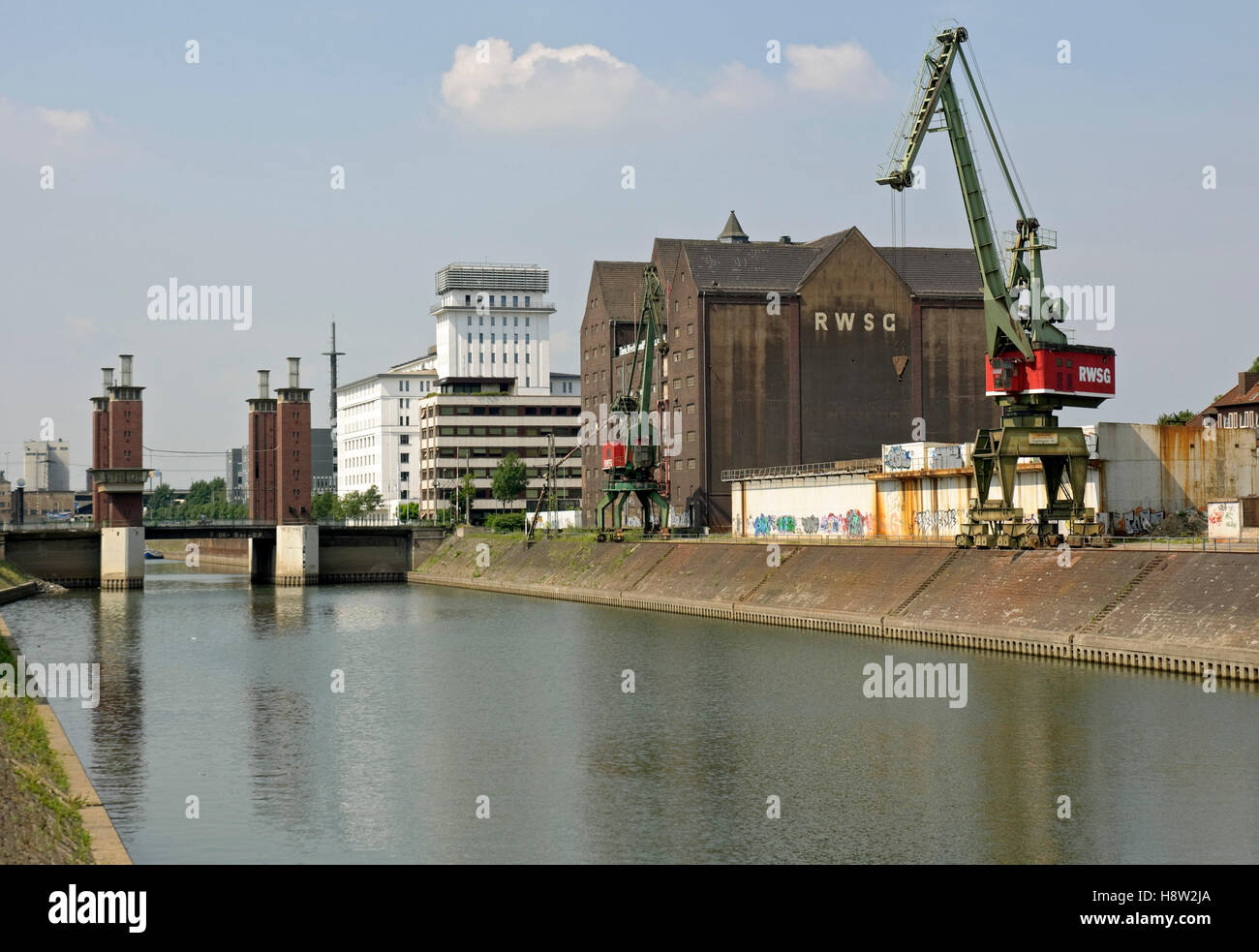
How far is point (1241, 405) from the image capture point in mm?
118375

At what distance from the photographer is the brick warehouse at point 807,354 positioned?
119m

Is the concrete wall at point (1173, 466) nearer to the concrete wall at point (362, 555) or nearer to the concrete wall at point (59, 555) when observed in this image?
the concrete wall at point (362, 555)

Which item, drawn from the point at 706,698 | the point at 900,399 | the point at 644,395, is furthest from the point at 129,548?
the point at 706,698

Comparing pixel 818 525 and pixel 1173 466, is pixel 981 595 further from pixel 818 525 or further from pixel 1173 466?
pixel 818 525

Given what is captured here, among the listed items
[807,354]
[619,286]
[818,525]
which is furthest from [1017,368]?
[619,286]

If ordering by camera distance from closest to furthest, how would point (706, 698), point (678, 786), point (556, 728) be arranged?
point (678, 786)
point (556, 728)
point (706, 698)

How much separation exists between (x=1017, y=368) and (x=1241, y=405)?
2312 inches

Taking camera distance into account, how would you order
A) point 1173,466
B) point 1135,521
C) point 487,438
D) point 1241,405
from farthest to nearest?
point 487,438
point 1241,405
point 1173,466
point 1135,521

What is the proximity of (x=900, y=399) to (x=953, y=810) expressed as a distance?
9498 cm

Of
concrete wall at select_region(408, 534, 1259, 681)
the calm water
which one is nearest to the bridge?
concrete wall at select_region(408, 534, 1259, 681)

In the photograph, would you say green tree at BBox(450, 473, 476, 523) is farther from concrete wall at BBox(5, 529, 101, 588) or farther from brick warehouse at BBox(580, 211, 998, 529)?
brick warehouse at BBox(580, 211, 998, 529)
